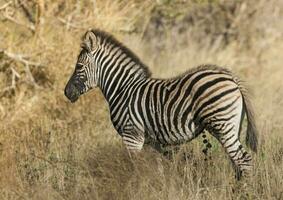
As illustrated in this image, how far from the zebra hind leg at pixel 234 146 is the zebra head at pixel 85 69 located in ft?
6.10

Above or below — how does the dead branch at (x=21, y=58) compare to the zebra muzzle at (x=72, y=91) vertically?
above

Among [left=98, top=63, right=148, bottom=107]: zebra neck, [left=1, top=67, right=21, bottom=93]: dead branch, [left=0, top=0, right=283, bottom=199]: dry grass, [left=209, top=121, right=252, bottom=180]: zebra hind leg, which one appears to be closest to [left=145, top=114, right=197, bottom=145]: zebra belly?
[left=0, top=0, right=283, bottom=199]: dry grass

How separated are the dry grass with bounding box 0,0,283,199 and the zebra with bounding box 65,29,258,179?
238mm

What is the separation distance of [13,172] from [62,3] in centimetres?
507

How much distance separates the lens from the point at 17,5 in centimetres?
1169

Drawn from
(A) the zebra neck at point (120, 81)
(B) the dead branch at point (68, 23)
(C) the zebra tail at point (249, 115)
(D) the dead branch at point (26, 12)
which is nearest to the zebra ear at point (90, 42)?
(A) the zebra neck at point (120, 81)

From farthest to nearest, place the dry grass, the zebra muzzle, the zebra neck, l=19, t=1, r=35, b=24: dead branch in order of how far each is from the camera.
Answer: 1. l=19, t=1, r=35, b=24: dead branch
2. the zebra muzzle
3. the zebra neck
4. the dry grass

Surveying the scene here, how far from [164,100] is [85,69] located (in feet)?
4.00

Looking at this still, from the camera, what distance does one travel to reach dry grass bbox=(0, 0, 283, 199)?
6902 millimetres

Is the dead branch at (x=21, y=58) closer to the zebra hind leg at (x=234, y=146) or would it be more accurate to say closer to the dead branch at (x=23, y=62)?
the dead branch at (x=23, y=62)

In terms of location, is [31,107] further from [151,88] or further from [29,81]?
Result: [151,88]

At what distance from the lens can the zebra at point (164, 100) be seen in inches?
279

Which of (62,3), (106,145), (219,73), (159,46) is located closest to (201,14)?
(159,46)

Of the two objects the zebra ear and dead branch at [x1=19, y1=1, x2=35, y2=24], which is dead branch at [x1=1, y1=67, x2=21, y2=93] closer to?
dead branch at [x1=19, y1=1, x2=35, y2=24]
